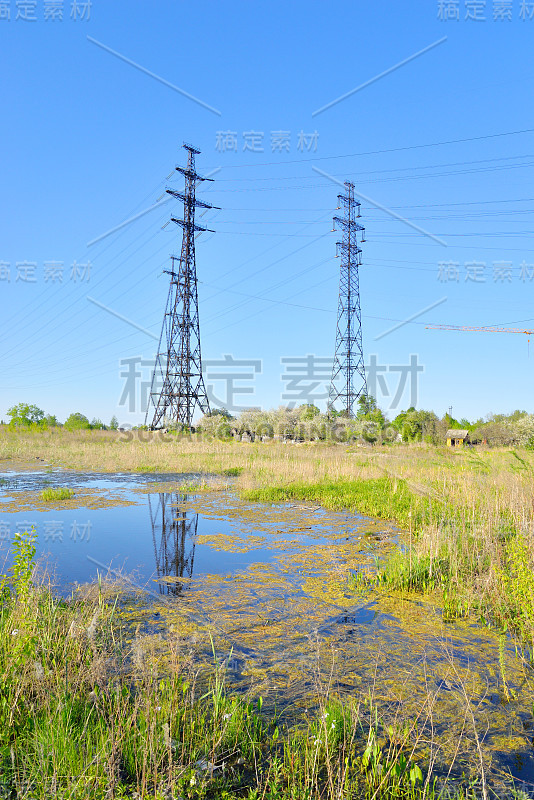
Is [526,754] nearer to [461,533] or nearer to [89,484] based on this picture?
[461,533]

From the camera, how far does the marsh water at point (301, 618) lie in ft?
12.9

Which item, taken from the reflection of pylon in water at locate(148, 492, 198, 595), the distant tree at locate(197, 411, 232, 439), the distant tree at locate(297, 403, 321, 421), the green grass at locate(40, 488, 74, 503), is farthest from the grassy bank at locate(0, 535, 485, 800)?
the distant tree at locate(297, 403, 321, 421)

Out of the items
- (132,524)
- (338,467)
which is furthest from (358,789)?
(338,467)

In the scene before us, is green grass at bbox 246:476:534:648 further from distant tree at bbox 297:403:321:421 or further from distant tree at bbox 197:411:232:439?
distant tree at bbox 297:403:321:421

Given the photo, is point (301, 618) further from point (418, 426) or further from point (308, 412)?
point (308, 412)

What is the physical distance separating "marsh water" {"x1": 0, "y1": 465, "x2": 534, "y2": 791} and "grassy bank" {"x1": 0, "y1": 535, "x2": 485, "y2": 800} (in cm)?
29

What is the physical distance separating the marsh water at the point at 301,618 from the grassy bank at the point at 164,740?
292 mm

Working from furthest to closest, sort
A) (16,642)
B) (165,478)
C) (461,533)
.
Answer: (165,478) → (461,533) → (16,642)

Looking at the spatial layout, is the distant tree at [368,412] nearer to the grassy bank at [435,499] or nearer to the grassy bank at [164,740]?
the grassy bank at [435,499]

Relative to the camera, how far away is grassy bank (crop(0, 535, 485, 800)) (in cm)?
287

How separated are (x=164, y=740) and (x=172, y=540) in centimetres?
713

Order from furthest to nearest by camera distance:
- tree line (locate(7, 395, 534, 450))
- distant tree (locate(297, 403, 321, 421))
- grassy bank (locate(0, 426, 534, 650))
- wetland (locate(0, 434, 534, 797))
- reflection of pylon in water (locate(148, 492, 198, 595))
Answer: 1. distant tree (locate(297, 403, 321, 421))
2. tree line (locate(7, 395, 534, 450))
3. reflection of pylon in water (locate(148, 492, 198, 595))
4. grassy bank (locate(0, 426, 534, 650))
5. wetland (locate(0, 434, 534, 797))

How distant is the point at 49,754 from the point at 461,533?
7.27m

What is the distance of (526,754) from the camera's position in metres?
3.51
